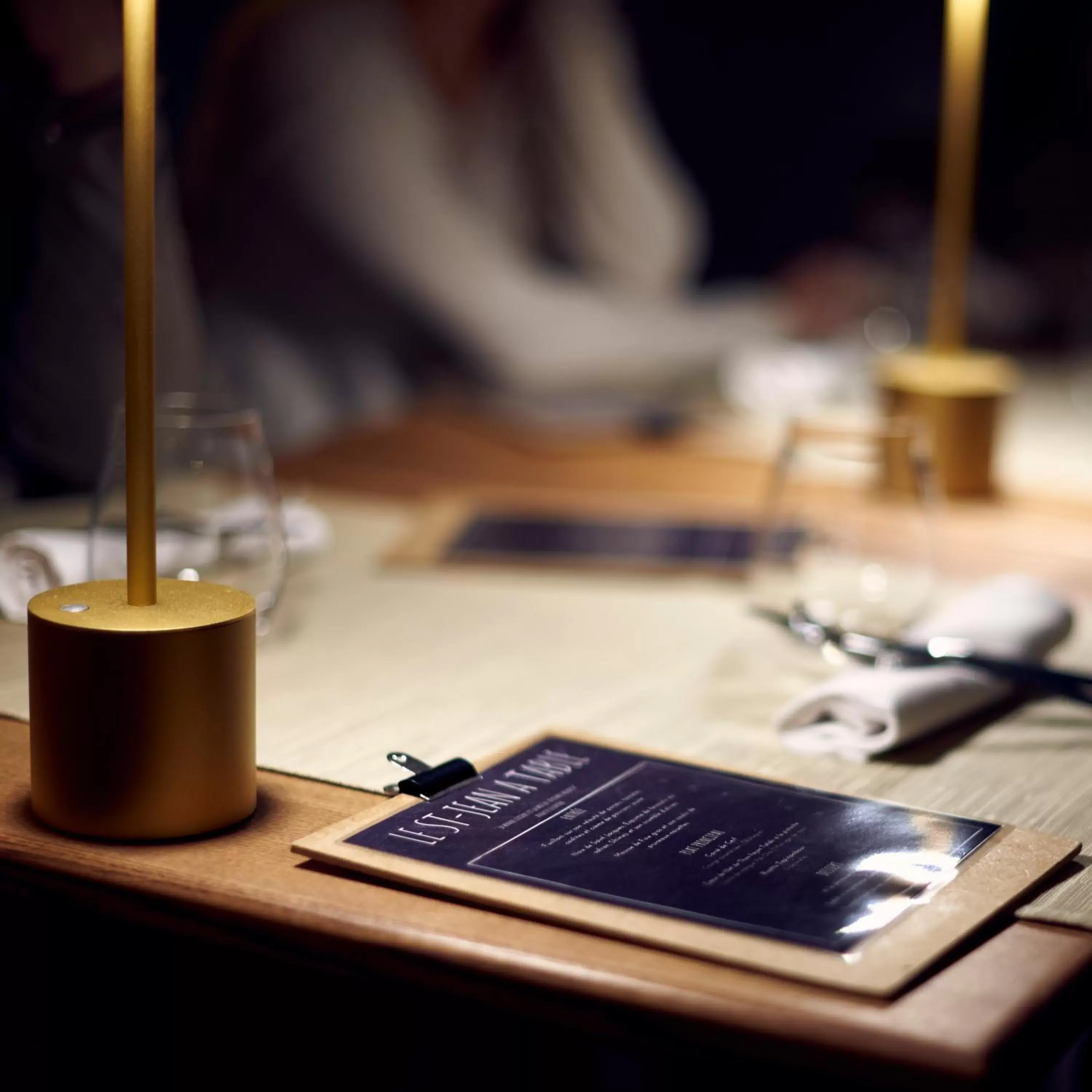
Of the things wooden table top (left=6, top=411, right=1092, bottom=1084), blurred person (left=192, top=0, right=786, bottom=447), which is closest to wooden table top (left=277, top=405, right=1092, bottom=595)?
blurred person (left=192, top=0, right=786, bottom=447)

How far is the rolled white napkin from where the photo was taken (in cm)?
67

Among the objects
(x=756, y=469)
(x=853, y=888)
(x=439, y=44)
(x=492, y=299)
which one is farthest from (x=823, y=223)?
(x=853, y=888)

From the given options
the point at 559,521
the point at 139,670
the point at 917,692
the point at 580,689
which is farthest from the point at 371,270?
the point at 139,670

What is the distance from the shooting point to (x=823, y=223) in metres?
3.45

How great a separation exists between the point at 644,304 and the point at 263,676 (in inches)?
62.8

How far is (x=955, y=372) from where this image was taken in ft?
3.96

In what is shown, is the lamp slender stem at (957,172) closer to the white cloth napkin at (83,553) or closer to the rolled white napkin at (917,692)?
the rolled white napkin at (917,692)

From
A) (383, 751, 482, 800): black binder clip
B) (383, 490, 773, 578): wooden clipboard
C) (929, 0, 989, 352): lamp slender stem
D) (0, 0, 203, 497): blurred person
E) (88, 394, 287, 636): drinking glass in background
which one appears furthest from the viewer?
(929, 0, 989, 352): lamp slender stem

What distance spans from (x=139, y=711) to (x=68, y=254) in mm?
536

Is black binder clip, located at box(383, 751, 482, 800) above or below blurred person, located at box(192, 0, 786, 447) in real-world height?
below

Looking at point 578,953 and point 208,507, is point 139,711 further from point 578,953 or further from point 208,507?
point 208,507

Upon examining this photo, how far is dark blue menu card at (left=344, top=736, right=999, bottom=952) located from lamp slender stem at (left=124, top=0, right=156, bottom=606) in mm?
135

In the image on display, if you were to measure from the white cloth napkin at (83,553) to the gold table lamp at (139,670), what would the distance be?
0.73 ft

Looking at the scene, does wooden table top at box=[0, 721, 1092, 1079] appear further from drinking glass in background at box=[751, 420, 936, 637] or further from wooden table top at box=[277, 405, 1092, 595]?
wooden table top at box=[277, 405, 1092, 595]
